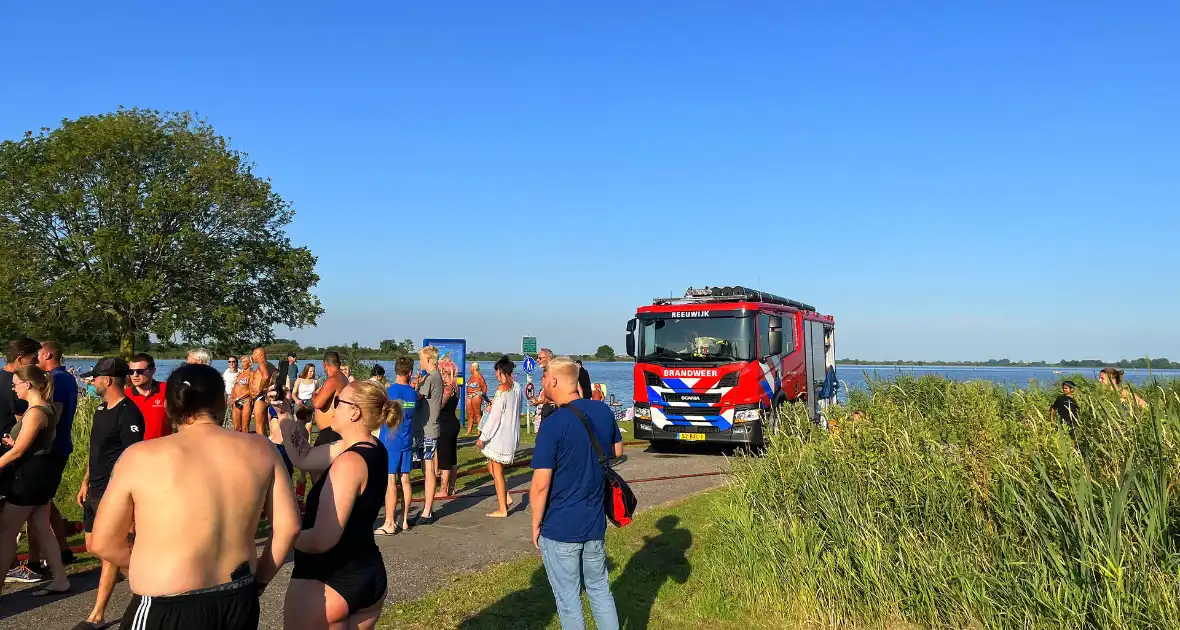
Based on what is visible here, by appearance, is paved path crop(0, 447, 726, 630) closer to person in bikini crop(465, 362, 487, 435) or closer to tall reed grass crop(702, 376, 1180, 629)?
tall reed grass crop(702, 376, 1180, 629)

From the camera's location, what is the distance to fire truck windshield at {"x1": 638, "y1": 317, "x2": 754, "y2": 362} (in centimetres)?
1467

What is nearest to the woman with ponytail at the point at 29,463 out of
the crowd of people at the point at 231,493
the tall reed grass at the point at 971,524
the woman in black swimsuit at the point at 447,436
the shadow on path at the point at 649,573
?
the crowd of people at the point at 231,493

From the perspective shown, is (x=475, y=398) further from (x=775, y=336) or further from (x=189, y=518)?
(x=189, y=518)

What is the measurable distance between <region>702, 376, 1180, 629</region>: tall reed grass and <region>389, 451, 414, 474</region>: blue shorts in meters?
3.20

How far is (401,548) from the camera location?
291 inches

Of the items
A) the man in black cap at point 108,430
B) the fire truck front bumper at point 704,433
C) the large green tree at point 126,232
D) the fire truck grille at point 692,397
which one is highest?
the large green tree at point 126,232

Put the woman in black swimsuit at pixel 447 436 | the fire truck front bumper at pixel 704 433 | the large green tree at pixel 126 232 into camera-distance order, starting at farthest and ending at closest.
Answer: the large green tree at pixel 126 232
the fire truck front bumper at pixel 704 433
the woman in black swimsuit at pixel 447 436

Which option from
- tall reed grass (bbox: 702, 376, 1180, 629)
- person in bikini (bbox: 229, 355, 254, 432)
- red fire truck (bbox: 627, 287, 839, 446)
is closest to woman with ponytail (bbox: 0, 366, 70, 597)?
tall reed grass (bbox: 702, 376, 1180, 629)

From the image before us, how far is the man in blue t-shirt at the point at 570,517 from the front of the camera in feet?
14.0

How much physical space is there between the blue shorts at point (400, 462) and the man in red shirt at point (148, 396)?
2.07m

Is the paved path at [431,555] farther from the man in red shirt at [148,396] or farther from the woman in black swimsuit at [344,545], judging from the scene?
the woman in black swimsuit at [344,545]

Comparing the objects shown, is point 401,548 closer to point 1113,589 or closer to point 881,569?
point 881,569

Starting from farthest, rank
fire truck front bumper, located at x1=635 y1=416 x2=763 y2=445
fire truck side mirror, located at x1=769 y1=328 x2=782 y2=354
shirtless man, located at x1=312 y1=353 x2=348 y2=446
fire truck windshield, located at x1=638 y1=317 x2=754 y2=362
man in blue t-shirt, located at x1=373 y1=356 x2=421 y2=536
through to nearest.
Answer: fire truck windshield, located at x1=638 y1=317 x2=754 y2=362 → fire truck front bumper, located at x1=635 y1=416 x2=763 y2=445 → fire truck side mirror, located at x1=769 y1=328 x2=782 y2=354 → man in blue t-shirt, located at x1=373 y1=356 x2=421 y2=536 → shirtless man, located at x1=312 y1=353 x2=348 y2=446

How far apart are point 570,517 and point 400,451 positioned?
412 cm
